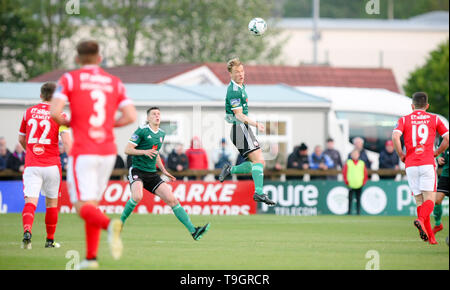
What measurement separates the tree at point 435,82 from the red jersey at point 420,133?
153ft

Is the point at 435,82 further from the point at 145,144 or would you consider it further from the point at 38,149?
the point at 38,149

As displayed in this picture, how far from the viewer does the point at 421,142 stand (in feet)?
48.3

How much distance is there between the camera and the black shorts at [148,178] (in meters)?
15.3

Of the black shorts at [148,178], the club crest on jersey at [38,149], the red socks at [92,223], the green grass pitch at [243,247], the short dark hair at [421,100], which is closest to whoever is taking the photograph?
the red socks at [92,223]

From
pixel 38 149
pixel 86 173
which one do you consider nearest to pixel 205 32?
pixel 38 149

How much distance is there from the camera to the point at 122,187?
25484 millimetres

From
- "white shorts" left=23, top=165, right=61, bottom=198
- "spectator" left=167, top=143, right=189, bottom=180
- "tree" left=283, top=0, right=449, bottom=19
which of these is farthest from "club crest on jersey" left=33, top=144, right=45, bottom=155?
"tree" left=283, top=0, right=449, bottom=19

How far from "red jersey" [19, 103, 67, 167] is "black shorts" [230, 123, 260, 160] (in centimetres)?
295

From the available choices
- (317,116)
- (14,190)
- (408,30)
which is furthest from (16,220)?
(408,30)

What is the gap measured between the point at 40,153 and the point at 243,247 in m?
3.31

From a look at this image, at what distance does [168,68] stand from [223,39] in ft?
57.2

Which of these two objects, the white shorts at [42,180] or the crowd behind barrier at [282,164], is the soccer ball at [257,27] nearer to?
the white shorts at [42,180]

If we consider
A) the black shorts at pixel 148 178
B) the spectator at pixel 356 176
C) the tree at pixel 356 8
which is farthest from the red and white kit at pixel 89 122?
the tree at pixel 356 8
